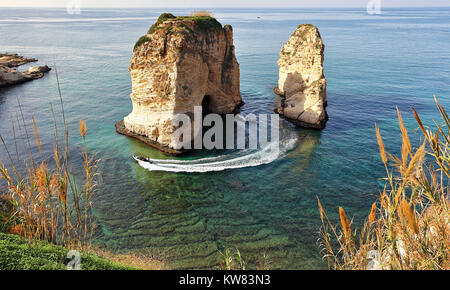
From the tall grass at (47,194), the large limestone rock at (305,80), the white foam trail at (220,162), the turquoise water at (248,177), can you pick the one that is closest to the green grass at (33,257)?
the tall grass at (47,194)

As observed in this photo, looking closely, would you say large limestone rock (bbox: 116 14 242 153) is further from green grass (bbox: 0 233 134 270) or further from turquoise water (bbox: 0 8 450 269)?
green grass (bbox: 0 233 134 270)

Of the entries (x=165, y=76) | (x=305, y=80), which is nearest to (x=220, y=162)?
(x=165, y=76)

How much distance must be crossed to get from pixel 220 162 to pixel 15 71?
47.7 m

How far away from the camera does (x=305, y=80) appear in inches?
1444

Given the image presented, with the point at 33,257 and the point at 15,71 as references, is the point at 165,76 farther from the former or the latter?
the point at 15,71

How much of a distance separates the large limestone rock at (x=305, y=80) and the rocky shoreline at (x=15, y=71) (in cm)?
4536

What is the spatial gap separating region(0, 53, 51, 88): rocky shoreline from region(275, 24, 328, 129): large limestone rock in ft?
149

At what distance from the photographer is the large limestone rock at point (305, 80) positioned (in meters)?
34.0

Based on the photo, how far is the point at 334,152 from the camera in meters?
28.0

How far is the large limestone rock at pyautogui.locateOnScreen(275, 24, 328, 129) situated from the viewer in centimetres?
3397

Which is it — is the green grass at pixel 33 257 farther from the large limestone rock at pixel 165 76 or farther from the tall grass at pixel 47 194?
the large limestone rock at pixel 165 76
